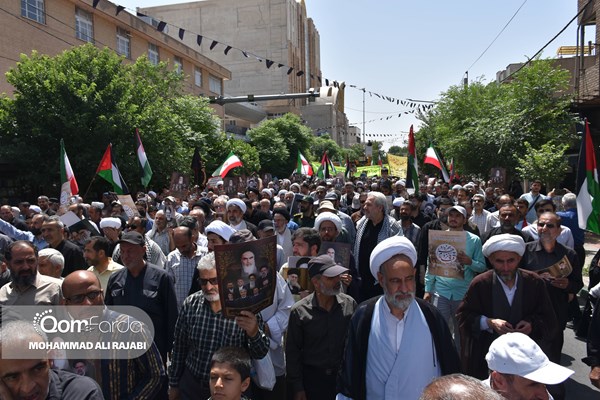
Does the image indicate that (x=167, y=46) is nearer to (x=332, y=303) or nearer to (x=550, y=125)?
(x=550, y=125)

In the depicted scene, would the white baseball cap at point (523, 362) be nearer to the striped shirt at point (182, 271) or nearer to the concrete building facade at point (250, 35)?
the striped shirt at point (182, 271)

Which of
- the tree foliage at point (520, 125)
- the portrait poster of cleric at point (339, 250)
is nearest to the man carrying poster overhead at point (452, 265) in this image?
the portrait poster of cleric at point (339, 250)

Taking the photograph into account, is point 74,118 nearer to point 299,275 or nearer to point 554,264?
point 299,275

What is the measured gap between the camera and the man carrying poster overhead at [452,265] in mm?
5602

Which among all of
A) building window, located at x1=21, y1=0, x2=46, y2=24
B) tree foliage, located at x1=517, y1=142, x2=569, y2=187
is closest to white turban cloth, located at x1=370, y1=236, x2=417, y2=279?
tree foliage, located at x1=517, y1=142, x2=569, y2=187

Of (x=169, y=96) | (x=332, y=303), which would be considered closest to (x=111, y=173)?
(x=332, y=303)

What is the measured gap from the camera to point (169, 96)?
96.2 feet

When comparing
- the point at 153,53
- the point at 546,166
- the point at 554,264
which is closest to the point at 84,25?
A: the point at 153,53

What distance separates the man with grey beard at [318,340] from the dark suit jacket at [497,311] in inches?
45.0

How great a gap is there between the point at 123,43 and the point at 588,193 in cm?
3209

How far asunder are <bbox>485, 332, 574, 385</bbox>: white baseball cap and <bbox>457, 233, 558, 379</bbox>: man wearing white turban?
155 centimetres

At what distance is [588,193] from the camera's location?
6559 mm

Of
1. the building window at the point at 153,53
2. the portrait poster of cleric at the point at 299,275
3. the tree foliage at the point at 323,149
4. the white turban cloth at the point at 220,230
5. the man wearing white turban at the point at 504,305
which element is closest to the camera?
the man wearing white turban at the point at 504,305

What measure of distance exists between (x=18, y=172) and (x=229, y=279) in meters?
18.5
